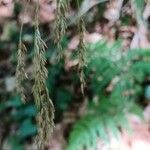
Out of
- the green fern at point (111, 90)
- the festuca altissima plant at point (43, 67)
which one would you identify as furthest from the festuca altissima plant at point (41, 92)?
the green fern at point (111, 90)

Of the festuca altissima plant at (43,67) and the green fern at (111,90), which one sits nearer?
the festuca altissima plant at (43,67)

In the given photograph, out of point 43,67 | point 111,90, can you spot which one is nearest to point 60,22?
point 43,67

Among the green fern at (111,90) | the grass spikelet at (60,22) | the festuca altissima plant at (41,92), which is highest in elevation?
the grass spikelet at (60,22)

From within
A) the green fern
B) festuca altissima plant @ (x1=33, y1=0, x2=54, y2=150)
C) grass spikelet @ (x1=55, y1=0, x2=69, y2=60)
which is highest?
grass spikelet @ (x1=55, y1=0, x2=69, y2=60)

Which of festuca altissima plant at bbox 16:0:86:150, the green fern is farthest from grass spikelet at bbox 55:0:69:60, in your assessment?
the green fern

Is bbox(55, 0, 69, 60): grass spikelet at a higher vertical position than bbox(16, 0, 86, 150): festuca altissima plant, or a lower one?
higher

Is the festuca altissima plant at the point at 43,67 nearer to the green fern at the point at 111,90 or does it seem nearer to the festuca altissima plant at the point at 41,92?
the festuca altissima plant at the point at 41,92

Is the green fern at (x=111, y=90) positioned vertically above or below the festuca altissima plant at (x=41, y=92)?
below

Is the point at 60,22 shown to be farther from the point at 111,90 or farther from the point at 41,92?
the point at 111,90

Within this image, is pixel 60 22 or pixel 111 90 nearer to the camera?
pixel 60 22

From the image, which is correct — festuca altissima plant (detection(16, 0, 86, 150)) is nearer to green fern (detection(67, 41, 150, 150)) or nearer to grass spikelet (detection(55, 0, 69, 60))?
grass spikelet (detection(55, 0, 69, 60))
